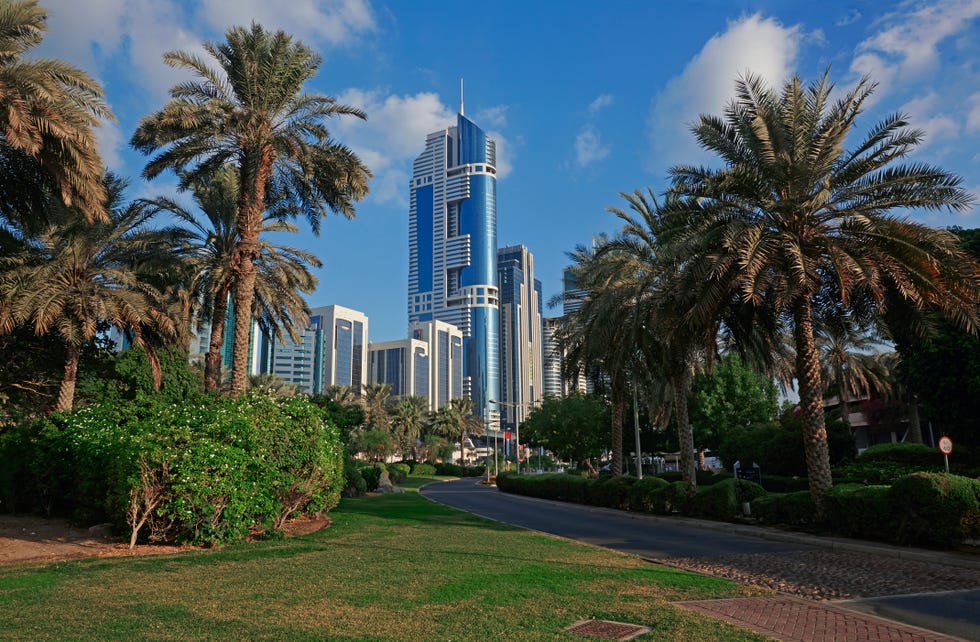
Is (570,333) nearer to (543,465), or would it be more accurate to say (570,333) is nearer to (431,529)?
(431,529)

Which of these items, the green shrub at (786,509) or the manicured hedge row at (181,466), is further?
the green shrub at (786,509)

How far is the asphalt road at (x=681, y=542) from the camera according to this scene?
314 inches

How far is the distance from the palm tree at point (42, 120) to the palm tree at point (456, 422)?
287 feet

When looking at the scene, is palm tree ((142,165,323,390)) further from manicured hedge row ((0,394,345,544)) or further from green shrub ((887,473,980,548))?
green shrub ((887,473,980,548))

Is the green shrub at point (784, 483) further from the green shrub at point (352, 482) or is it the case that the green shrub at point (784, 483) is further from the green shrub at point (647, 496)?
the green shrub at point (352, 482)

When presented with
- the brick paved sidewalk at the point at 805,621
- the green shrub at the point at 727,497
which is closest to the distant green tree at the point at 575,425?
the green shrub at the point at 727,497

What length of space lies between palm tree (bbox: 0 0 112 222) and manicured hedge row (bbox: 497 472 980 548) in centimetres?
1998

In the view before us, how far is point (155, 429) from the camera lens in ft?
43.9

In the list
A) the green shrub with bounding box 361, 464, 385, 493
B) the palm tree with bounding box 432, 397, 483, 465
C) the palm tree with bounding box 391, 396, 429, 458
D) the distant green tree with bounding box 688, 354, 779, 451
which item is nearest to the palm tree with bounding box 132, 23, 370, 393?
the green shrub with bounding box 361, 464, 385, 493

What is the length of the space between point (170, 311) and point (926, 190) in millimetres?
25637

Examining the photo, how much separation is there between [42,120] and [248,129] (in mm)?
6753

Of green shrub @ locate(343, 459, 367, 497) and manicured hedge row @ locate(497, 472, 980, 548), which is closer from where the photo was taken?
manicured hedge row @ locate(497, 472, 980, 548)

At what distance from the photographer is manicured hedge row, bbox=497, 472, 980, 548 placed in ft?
43.7

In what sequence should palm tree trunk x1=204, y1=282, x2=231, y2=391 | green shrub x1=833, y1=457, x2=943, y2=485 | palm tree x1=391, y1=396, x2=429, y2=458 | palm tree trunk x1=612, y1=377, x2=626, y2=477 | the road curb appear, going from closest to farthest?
the road curb
palm tree trunk x1=204, y1=282, x2=231, y2=391
green shrub x1=833, y1=457, x2=943, y2=485
palm tree trunk x1=612, y1=377, x2=626, y2=477
palm tree x1=391, y1=396, x2=429, y2=458
